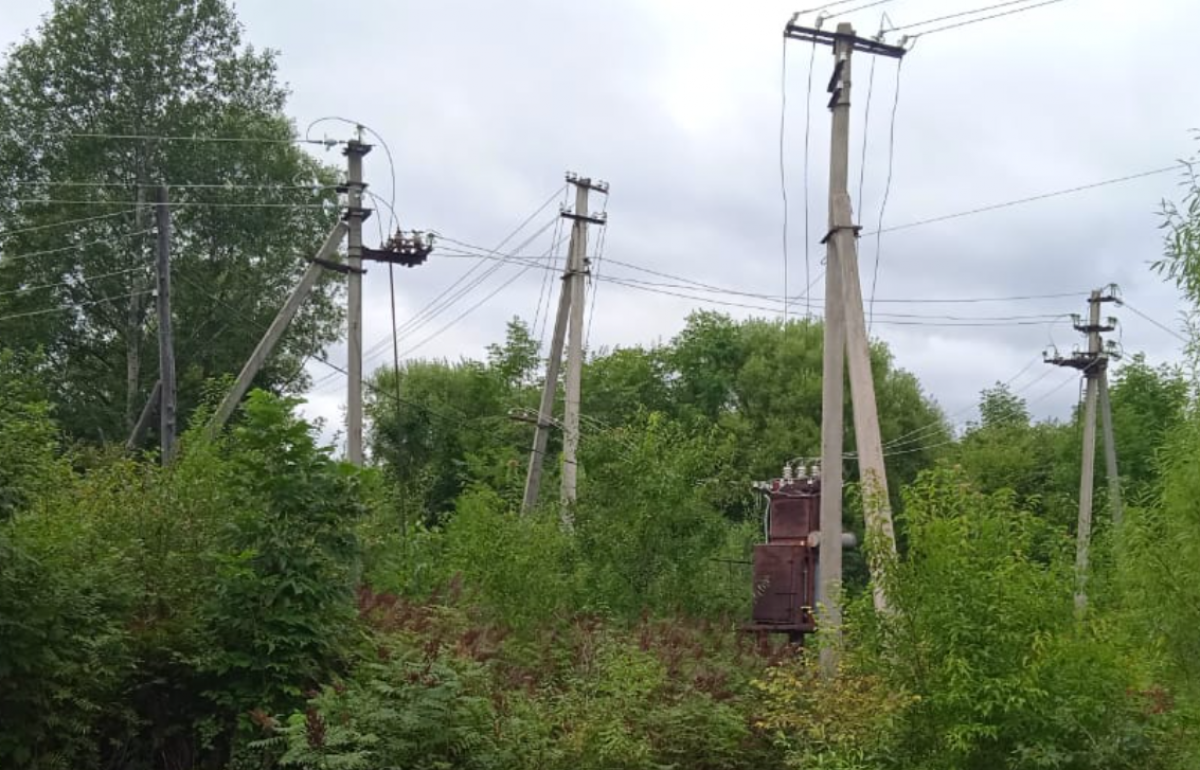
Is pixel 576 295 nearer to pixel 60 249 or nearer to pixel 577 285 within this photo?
pixel 577 285

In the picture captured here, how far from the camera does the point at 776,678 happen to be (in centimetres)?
996

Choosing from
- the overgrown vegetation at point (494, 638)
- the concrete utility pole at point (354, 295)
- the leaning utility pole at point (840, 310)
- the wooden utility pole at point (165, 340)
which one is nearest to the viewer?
the overgrown vegetation at point (494, 638)

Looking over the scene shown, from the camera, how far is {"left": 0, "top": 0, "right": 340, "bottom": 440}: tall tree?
27.8 meters

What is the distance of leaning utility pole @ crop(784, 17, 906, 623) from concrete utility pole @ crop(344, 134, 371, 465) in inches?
271

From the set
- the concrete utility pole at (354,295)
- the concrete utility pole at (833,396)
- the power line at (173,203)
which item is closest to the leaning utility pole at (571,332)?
the concrete utility pole at (354,295)

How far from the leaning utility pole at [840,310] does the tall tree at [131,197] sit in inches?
696

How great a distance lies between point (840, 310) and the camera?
13.3 metres

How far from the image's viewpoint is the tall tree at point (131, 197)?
27.8 m

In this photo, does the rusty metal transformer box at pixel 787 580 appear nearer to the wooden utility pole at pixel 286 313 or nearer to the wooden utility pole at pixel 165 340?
the wooden utility pole at pixel 286 313

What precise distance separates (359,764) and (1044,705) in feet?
15.5

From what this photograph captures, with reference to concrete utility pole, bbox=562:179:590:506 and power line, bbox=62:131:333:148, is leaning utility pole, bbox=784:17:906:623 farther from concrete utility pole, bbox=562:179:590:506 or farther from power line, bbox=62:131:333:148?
power line, bbox=62:131:333:148

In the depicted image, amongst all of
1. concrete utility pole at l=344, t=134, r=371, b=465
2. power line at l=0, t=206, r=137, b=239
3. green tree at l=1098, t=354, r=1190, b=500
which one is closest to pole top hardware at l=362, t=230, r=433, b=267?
concrete utility pole at l=344, t=134, r=371, b=465

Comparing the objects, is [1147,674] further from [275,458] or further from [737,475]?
[737,475]

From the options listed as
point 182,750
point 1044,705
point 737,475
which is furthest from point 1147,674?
point 737,475
